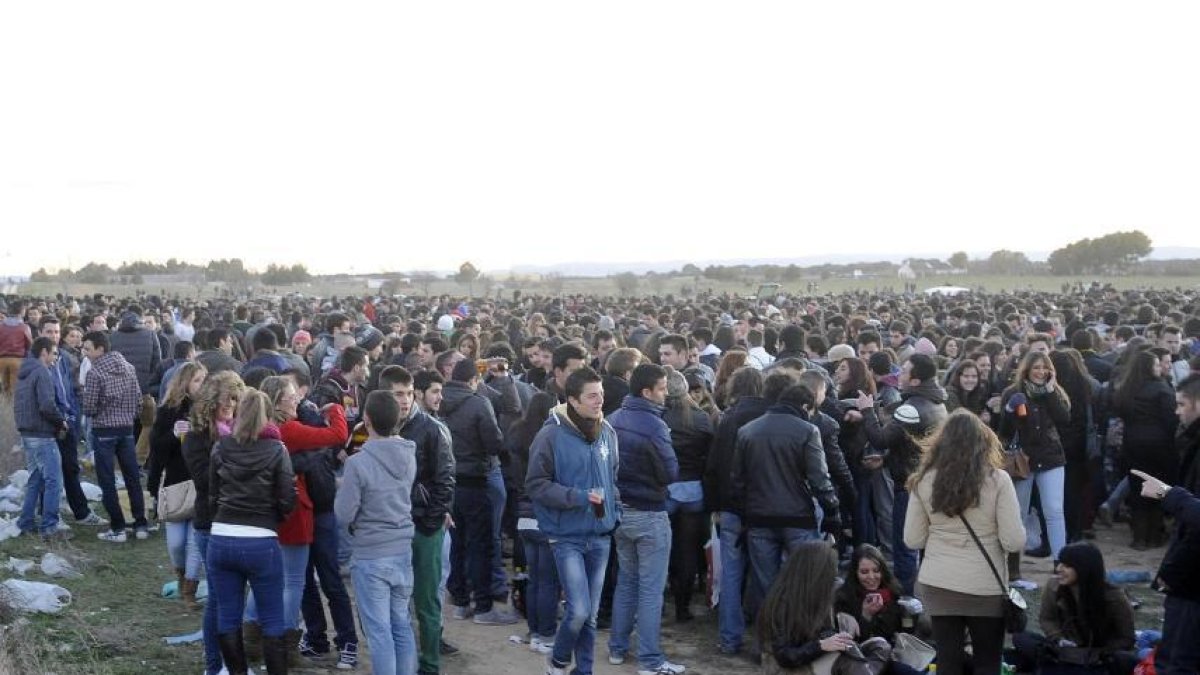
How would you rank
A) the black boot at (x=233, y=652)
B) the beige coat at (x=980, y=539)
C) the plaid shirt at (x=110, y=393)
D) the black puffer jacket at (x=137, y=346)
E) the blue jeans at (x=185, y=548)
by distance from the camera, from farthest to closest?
the black puffer jacket at (x=137, y=346) < the plaid shirt at (x=110, y=393) < the blue jeans at (x=185, y=548) < the black boot at (x=233, y=652) < the beige coat at (x=980, y=539)

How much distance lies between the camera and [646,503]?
6699mm

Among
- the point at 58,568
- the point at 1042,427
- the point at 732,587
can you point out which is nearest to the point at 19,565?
the point at 58,568

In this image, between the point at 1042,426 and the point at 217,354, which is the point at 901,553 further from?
the point at 217,354

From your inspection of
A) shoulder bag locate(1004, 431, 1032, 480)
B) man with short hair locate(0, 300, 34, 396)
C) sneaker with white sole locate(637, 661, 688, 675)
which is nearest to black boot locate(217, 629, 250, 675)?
sneaker with white sole locate(637, 661, 688, 675)

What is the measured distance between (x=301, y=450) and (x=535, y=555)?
6.09 ft

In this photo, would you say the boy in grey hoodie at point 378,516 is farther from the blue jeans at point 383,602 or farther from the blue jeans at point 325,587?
the blue jeans at point 325,587

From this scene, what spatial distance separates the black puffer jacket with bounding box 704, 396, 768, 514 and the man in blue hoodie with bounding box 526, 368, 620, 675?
45.6 inches

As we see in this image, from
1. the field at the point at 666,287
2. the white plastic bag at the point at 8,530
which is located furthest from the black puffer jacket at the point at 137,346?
the field at the point at 666,287

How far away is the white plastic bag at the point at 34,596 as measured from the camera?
753 centimetres

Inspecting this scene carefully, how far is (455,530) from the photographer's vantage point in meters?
8.16

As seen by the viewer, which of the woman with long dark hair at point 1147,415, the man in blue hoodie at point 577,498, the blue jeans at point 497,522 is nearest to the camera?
the man in blue hoodie at point 577,498

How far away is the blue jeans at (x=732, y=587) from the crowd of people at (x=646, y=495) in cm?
2

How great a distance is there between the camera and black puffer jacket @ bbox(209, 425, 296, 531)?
18.7 ft

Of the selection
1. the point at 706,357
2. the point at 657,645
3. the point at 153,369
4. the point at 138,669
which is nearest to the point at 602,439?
the point at 657,645
